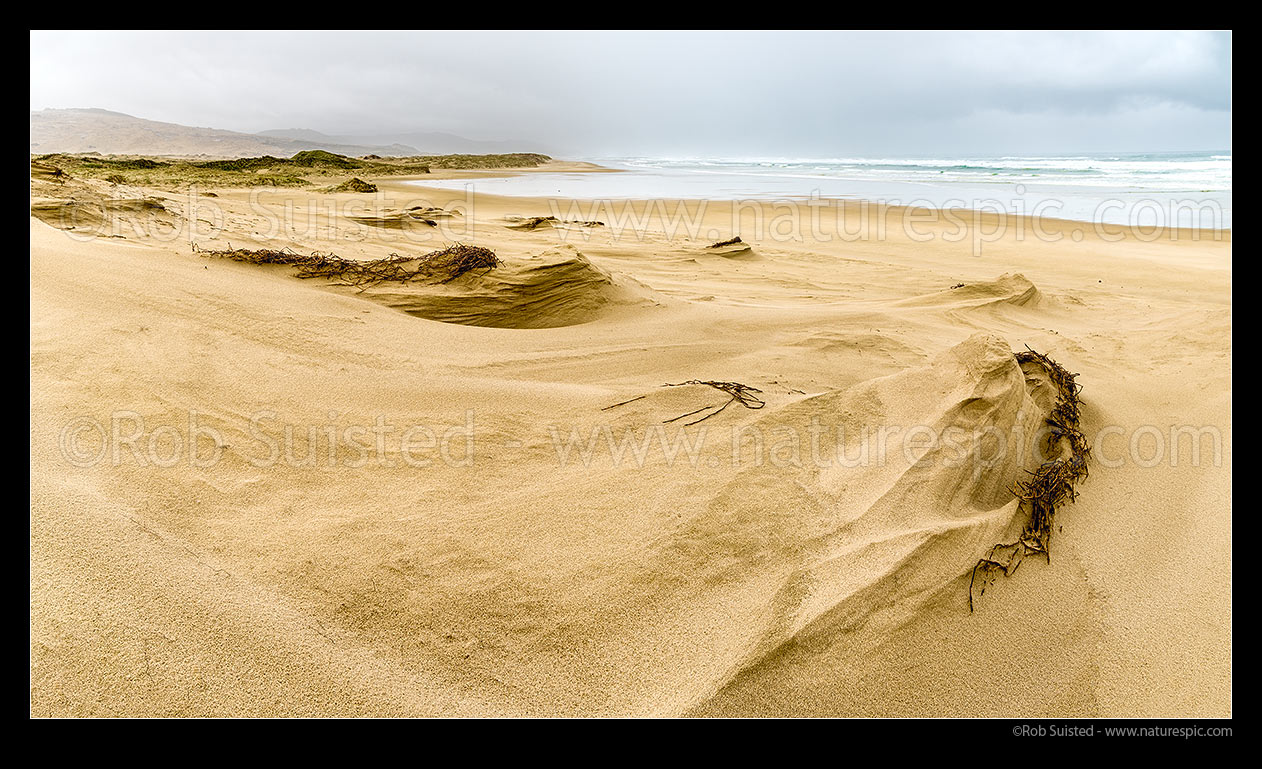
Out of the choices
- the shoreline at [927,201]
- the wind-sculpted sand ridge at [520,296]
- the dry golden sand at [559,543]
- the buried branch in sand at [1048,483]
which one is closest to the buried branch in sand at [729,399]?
the dry golden sand at [559,543]

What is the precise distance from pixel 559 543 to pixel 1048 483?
1.59 metres

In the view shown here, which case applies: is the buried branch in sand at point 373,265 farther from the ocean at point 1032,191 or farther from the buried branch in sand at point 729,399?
the ocean at point 1032,191

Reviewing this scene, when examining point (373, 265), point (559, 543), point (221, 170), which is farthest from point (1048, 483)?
point (221, 170)

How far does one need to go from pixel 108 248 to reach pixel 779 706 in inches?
164

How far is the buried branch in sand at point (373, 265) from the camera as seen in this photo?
394cm

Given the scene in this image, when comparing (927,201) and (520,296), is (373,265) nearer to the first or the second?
(520,296)

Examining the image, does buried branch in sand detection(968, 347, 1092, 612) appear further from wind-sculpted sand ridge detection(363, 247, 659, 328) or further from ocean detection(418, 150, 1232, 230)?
ocean detection(418, 150, 1232, 230)

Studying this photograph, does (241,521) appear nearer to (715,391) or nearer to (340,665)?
(340,665)

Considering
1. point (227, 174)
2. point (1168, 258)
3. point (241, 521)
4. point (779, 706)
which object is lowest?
point (779, 706)

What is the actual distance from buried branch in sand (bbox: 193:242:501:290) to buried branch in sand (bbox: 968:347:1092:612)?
3233mm

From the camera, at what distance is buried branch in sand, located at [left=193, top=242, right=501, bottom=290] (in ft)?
12.9

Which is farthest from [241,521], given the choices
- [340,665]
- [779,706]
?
[779,706]

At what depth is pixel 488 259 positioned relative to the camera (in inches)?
167

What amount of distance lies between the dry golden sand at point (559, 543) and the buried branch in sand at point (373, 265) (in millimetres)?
745
